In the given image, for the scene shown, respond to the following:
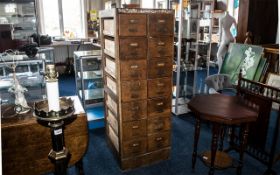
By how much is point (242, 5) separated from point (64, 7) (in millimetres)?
4204

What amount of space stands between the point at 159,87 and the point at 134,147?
594 millimetres

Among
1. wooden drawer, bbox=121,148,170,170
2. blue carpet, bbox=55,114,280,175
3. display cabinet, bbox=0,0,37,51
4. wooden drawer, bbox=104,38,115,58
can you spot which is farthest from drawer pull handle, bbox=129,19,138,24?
display cabinet, bbox=0,0,37,51

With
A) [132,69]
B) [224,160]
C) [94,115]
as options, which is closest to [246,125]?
[224,160]

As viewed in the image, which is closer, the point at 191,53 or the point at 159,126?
the point at 159,126

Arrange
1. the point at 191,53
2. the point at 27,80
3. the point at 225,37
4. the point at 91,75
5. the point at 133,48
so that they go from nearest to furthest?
1. the point at 133,48
2. the point at 27,80
3. the point at 91,75
4. the point at 191,53
5. the point at 225,37

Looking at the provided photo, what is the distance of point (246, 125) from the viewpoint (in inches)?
73.9

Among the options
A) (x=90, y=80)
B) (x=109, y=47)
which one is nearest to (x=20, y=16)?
(x=90, y=80)

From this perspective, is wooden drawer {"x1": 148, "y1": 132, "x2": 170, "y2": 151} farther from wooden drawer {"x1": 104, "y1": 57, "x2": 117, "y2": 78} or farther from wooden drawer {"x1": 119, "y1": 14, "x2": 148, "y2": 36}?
wooden drawer {"x1": 119, "y1": 14, "x2": 148, "y2": 36}

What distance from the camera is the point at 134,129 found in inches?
83.8

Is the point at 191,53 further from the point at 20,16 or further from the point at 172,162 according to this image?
the point at 20,16

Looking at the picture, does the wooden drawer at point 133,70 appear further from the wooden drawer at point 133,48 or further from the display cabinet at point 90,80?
the display cabinet at point 90,80

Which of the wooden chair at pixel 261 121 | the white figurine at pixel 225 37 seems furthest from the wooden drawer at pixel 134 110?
the white figurine at pixel 225 37

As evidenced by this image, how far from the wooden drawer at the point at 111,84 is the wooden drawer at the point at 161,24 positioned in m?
0.55

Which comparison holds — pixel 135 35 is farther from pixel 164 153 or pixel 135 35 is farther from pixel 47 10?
pixel 47 10
